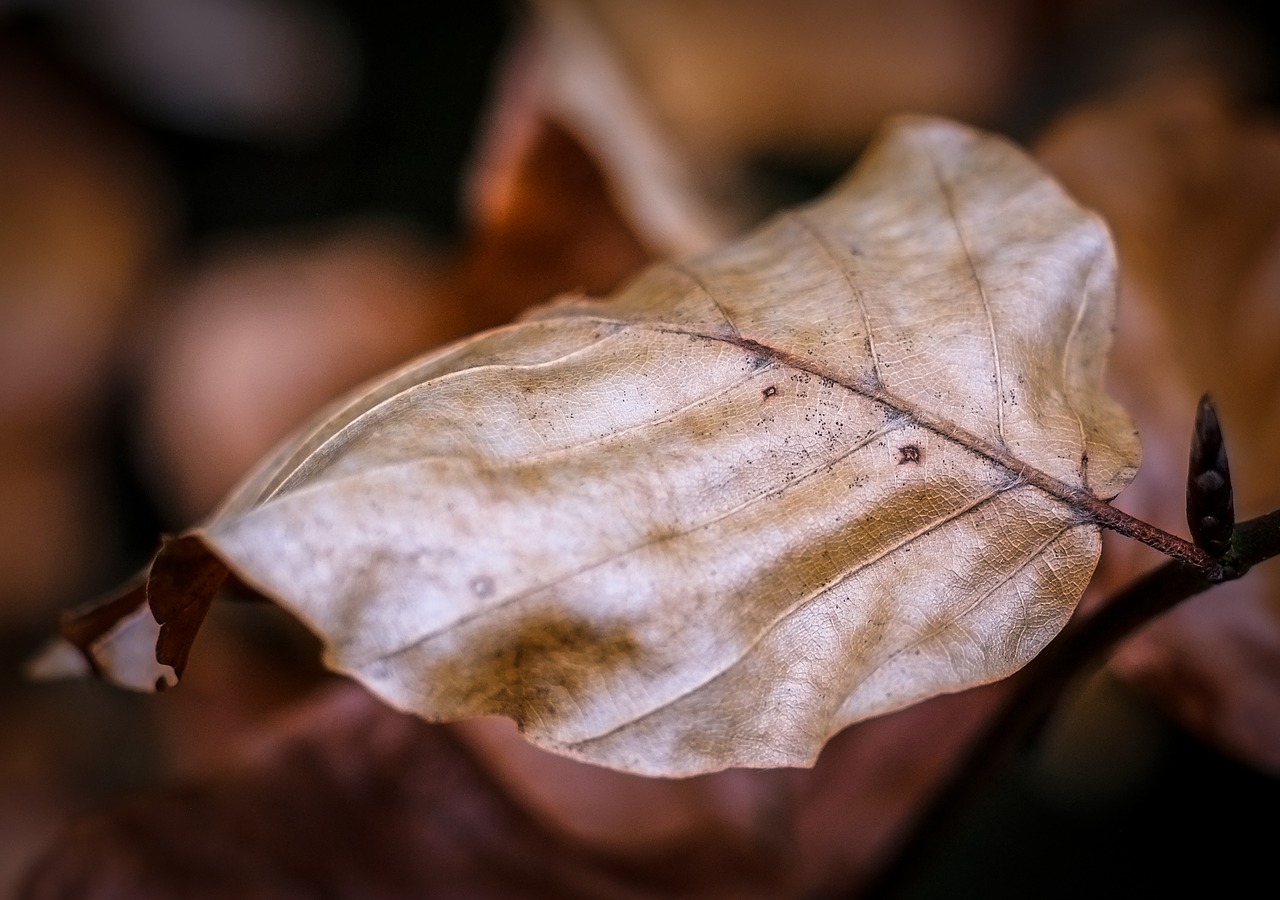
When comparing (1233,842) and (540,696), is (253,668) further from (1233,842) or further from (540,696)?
(1233,842)

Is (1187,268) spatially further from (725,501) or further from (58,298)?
(58,298)

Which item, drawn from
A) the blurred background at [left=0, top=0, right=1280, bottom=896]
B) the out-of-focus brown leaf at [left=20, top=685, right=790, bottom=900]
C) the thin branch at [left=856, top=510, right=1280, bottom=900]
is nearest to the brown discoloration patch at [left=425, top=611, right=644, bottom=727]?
the thin branch at [left=856, top=510, right=1280, bottom=900]

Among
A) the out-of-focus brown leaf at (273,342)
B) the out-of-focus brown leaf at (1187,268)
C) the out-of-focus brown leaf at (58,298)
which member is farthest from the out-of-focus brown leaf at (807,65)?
the out-of-focus brown leaf at (58,298)

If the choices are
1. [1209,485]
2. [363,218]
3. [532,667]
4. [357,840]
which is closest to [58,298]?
[363,218]

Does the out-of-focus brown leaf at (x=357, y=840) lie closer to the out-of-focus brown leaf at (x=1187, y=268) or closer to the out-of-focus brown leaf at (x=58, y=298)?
the out-of-focus brown leaf at (x=1187, y=268)

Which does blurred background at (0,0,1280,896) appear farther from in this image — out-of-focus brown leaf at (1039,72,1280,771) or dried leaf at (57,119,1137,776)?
dried leaf at (57,119,1137,776)

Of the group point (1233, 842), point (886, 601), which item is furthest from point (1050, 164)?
point (1233, 842)
